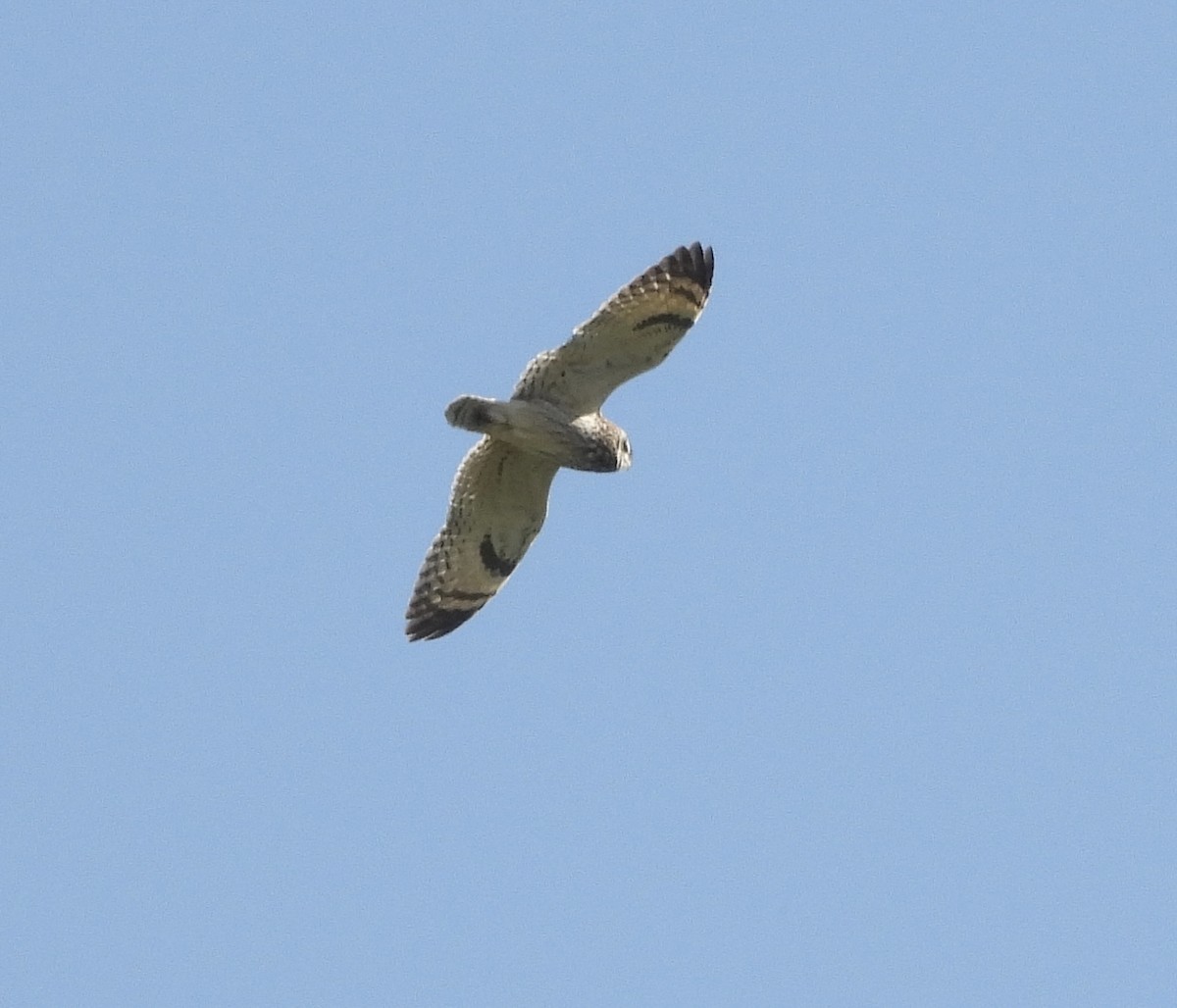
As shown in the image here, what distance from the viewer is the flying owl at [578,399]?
1545cm

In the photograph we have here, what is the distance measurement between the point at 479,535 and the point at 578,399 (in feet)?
4.84

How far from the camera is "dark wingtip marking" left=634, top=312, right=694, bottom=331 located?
611 inches

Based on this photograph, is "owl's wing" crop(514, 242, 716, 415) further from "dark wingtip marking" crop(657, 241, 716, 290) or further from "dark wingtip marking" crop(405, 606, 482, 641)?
"dark wingtip marking" crop(405, 606, 482, 641)

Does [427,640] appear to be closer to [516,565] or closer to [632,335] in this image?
[516,565]

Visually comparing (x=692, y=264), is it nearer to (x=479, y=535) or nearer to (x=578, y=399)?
(x=578, y=399)

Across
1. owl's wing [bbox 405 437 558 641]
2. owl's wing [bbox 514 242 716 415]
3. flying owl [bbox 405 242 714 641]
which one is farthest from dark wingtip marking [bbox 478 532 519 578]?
owl's wing [bbox 514 242 716 415]

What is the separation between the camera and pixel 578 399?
15758 millimetres

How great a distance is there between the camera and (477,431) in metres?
15.5

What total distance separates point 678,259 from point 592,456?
150 cm

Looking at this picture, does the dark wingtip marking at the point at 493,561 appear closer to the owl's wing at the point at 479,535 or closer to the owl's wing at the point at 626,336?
the owl's wing at the point at 479,535

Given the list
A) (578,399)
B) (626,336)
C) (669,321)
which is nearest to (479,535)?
(578,399)

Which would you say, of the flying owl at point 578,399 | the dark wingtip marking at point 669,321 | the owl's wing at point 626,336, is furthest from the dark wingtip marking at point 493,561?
the dark wingtip marking at point 669,321

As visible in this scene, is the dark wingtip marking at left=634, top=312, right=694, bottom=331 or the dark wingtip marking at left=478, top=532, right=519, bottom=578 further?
the dark wingtip marking at left=478, top=532, right=519, bottom=578

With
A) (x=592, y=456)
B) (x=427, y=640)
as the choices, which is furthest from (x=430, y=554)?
(x=592, y=456)
